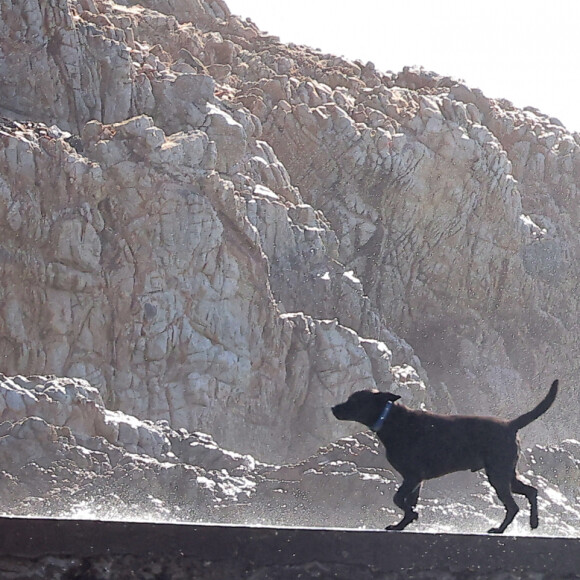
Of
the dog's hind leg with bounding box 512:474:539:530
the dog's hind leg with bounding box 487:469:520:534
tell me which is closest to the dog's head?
the dog's hind leg with bounding box 487:469:520:534

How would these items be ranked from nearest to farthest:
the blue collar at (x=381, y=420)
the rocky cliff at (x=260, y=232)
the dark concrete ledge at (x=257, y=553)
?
the dark concrete ledge at (x=257, y=553), the blue collar at (x=381, y=420), the rocky cliff at (x=260, y=232)

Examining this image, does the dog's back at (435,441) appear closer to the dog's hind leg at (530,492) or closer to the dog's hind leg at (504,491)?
the dog's hind leg at (504,491)

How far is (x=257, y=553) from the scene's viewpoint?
4840 mm

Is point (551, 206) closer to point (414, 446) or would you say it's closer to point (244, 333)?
point (244, 333)

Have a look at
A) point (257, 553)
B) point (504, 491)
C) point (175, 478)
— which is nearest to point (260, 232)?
point (175, 478)

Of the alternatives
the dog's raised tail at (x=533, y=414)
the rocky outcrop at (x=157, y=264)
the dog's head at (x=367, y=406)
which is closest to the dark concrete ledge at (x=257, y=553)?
the dog's raised tail at (x=533, y=414)

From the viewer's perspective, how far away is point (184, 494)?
23.5 metres

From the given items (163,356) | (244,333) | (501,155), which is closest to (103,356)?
(163,356)

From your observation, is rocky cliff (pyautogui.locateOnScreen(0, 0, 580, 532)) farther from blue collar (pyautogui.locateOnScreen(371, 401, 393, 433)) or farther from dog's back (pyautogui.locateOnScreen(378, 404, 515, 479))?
dog's back (pyautogui.locateOnScreen(378, 404, 515, 479))

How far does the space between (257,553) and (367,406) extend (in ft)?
8.05

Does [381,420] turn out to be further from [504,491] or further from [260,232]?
[260,232]

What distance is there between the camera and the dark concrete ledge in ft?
15.0

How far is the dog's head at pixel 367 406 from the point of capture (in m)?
7.11

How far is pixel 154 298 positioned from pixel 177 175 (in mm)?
3922
